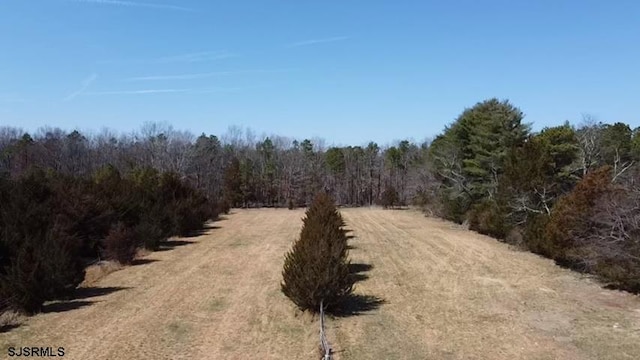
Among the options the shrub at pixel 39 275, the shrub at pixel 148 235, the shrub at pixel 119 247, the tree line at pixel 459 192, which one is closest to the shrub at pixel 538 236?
the tree line at pixel 459 192

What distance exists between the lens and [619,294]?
1688 cm

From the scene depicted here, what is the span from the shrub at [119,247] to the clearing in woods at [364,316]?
0.87 meters

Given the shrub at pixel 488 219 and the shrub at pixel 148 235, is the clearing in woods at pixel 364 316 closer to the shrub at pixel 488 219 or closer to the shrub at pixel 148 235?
the shrub at pixel 148 235

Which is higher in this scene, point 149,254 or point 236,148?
point 236,148

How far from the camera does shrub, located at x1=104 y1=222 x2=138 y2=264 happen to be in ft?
72.8

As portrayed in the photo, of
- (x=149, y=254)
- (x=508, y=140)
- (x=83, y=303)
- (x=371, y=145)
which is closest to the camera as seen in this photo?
(x=83, y=303)

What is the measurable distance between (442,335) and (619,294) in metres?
7.67

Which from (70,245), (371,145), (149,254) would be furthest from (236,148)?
(70,245)

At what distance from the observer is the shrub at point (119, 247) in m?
22.2

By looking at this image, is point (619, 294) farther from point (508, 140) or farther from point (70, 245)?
point (508, 140)

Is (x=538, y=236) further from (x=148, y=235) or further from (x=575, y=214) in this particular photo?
(x=148, y=235)

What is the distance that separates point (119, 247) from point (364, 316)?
12.2 meters

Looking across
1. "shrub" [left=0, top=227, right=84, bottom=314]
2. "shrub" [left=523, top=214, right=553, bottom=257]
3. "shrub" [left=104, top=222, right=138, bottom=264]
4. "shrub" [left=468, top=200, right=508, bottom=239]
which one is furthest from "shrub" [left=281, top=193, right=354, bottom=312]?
"shrub" [left=468, top=200, right=508, bottom=239]

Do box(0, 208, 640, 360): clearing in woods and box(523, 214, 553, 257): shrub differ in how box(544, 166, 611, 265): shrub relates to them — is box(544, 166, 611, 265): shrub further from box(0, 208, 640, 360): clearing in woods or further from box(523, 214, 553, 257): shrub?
box(523, 214, 553, 257): shrub
